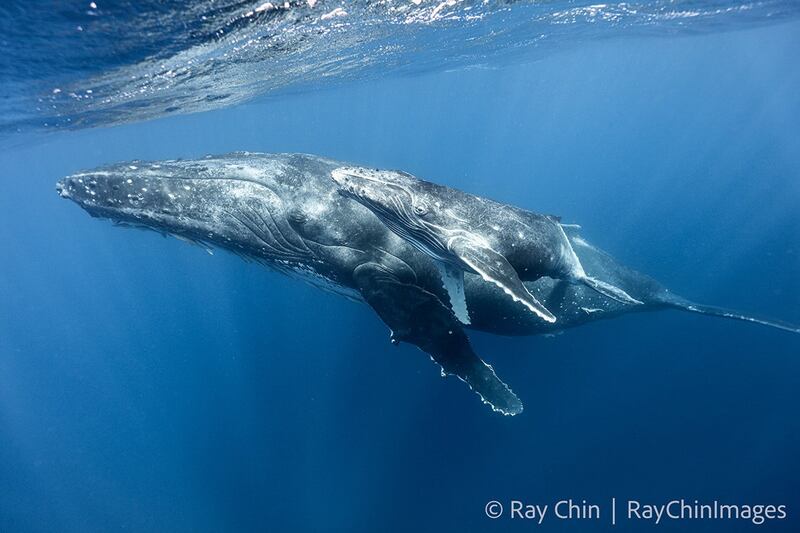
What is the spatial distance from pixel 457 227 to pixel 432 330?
1619 millimetres

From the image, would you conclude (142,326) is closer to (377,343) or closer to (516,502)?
(377,343)

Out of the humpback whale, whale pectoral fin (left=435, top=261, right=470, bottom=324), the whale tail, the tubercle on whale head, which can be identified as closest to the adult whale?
whale pectoral fin (left=435, top=261, right=470, bottom=324)

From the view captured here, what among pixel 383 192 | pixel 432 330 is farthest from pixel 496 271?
pixel 432 330

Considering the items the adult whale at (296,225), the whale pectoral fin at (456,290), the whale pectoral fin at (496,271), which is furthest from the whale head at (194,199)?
the whale pectoral fin at (496,271)

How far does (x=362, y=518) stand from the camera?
1794cm

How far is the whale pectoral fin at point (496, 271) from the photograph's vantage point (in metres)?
4.17

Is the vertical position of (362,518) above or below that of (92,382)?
above

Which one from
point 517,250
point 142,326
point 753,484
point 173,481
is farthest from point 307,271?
point 142,326

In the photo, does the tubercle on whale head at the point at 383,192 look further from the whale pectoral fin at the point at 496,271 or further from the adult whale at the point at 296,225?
the adult whale at the point at 296,225

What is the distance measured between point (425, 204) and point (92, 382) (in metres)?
45.4

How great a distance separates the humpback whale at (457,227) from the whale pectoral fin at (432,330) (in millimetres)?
673

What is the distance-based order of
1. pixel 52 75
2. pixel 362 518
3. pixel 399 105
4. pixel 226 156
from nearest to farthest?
pixel 226 156 → pixel 52 75 → pixel 362 518 → pixel 399 105

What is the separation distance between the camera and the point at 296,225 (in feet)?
21.0

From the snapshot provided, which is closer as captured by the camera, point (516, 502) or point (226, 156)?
point (226, 156)
